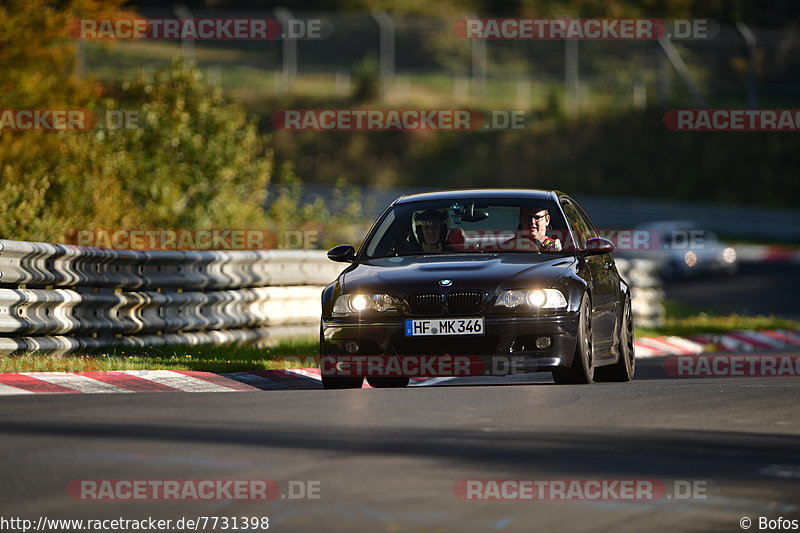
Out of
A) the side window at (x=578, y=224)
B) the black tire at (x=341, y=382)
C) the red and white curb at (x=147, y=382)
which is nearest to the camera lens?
the red and white curb at (x=147, y=382)

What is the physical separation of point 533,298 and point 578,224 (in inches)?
83.8

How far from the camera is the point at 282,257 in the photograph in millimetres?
16938

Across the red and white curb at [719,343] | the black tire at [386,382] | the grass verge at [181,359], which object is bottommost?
the red and white curb at [719,343]

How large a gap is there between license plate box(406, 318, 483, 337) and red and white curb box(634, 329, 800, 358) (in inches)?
295

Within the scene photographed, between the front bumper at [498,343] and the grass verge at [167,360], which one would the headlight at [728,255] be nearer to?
the grass verge at [167,360]

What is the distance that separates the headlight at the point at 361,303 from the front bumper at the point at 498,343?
0.11m

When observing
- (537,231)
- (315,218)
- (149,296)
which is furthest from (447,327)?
(315,218)

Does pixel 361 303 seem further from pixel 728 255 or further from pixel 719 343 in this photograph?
pixel 728 255

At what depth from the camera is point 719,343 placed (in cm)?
2130

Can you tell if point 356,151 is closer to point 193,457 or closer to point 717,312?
point 717,312

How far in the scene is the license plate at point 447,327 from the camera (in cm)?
1096

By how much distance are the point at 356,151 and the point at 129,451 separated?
50563 millimetres

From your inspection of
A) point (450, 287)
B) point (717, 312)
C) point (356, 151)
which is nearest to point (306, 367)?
point (450, 287)

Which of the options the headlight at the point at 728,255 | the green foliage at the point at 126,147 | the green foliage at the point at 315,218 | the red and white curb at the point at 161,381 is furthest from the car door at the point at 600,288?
the headlight at the point at 728,255
